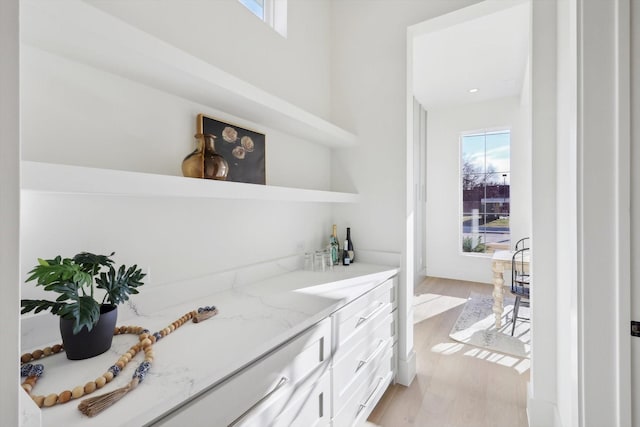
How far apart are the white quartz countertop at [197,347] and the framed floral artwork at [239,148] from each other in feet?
2.11

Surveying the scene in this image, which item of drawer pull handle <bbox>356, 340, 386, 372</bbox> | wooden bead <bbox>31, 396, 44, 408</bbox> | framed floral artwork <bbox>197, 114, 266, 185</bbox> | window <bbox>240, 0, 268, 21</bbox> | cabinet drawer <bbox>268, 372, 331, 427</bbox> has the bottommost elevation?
drawer pull handle <bbox>356, 340, 386, 372</bbox>

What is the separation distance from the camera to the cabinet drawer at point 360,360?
4.64ft

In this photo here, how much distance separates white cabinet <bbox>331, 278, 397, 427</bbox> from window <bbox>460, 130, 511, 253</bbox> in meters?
3.56

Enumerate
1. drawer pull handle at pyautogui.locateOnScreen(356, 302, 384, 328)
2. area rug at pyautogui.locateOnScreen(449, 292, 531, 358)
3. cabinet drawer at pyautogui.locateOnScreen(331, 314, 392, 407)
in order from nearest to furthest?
1. cabinet drawer at pyautogui.locateOnScreen(331, 314, 392, 407)
2. drawer pull handle at pyautogui.locateOnScreen(356, 302, 384, 328)
3. area rug at pyautogui.locateOnScreen(449, 292, 531, 358)

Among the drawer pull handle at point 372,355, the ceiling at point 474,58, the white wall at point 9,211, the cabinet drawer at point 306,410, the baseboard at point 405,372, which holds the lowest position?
the baseboard at point 405,372

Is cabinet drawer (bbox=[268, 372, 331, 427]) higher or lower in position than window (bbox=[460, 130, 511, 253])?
lower

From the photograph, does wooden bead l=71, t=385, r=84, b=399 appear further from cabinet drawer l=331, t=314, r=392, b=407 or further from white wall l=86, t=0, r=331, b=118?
white wall l=86, t=0, r=331, b=118

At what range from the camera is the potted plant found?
78 cm

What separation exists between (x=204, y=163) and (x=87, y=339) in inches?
29.7

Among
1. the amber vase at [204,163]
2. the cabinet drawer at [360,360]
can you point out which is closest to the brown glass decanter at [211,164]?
the amber vase at [204,163]

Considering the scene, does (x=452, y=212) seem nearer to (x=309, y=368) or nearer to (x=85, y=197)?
(x=309, y=368)

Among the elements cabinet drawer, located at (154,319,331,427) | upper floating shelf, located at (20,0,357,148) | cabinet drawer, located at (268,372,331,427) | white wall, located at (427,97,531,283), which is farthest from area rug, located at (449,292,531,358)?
upper floating shelf, located at (20,0,357,148)
